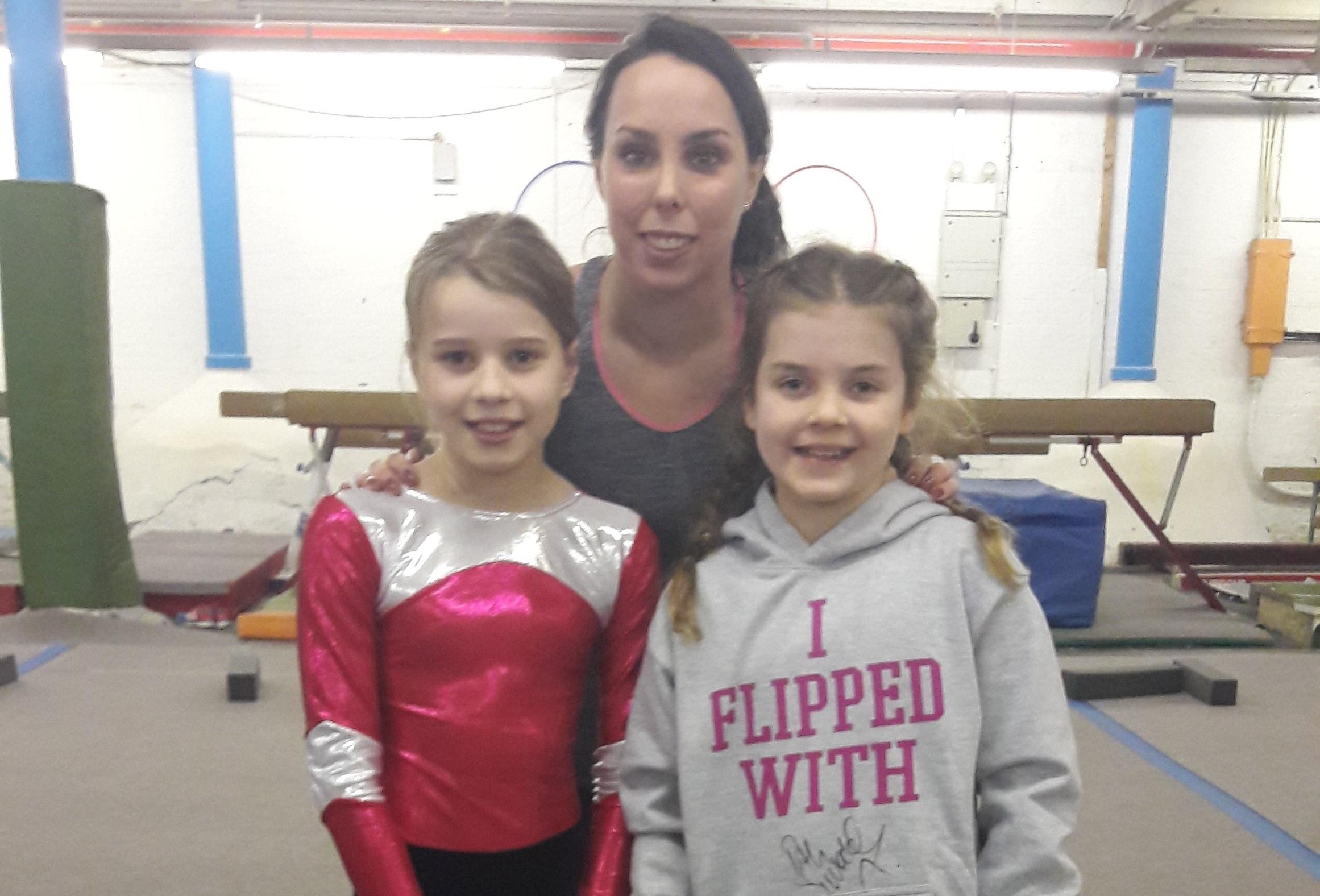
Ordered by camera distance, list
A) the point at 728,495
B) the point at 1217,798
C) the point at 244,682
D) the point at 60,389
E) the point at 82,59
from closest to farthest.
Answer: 1. the point at 728,495
2. the point at 1217,798
3. the point at 244,682
4. the point at 60,389
5. the point at 82,59

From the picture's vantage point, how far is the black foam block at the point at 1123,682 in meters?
2.98

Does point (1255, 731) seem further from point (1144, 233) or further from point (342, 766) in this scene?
point (1144, 233)

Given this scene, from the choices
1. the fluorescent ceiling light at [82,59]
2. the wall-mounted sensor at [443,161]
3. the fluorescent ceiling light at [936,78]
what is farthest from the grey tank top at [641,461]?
the fluorescent ceiling light at [82,59]

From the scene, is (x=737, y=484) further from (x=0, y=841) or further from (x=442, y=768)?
(x=0, y=841)

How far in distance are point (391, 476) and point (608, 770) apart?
42cm

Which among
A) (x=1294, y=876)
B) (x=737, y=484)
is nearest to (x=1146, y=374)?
(x=1294, y=876)

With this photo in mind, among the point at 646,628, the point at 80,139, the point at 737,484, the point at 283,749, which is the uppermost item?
the point at 80,139

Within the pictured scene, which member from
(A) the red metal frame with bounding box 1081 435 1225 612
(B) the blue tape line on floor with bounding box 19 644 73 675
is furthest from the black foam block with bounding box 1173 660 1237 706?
(B) the blue tape line on floor with bounding box 19 644 73 675

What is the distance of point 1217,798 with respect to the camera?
91.1 inches

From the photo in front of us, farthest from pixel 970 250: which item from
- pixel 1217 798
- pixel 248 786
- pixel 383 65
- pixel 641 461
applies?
pixel 641 461

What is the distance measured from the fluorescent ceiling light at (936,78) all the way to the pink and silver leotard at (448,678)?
4.62 metres

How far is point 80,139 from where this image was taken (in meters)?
5.30

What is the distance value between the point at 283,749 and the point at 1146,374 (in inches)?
195
